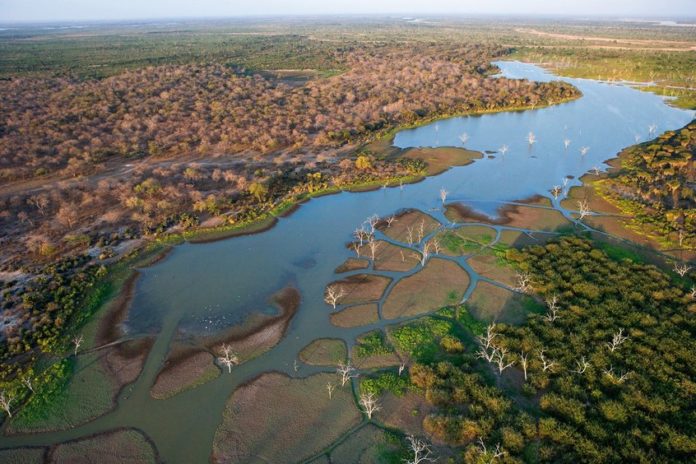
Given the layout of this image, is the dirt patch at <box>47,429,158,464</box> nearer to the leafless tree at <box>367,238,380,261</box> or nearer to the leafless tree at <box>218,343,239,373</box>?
the leafless tree at <box>218,343,239,373</box>

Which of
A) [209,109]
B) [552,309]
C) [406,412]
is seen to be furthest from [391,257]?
[209,109]

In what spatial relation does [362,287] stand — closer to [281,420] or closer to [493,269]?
[493,269]

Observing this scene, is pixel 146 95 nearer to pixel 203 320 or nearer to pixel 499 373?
pixel 203 320

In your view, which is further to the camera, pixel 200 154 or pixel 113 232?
pixel 200 154

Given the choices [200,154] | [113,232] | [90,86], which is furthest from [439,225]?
[90,86]

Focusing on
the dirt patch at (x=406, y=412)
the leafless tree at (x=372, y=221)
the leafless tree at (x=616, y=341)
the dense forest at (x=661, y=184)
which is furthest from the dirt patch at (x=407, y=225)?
the dense forest at (x=661, y=184)

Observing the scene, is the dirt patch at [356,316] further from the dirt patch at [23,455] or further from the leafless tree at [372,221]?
the dirt patch at [23,455]

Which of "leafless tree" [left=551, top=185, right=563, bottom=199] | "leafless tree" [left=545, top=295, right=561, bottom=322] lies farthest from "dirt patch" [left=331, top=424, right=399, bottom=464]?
"leafless tree" [left=551, top=185, right=563, bottom=199]
